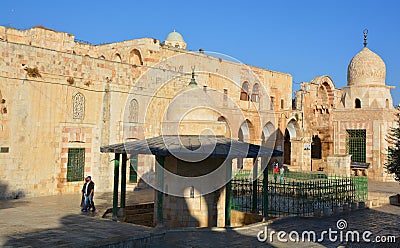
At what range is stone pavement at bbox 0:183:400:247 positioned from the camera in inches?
293

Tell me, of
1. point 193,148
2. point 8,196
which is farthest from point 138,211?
point 8,196

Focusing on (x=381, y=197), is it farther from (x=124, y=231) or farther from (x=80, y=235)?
(x=80, y=235)

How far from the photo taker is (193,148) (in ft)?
31.8

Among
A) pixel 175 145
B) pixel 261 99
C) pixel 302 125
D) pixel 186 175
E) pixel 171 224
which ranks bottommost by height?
pixel 171 224

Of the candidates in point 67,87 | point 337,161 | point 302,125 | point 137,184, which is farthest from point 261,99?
point 67,87

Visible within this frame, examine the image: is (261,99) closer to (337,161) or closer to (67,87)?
Result: (337,161)

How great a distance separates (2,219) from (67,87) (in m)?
7.26

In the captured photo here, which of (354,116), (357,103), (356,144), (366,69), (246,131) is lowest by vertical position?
(356,144)

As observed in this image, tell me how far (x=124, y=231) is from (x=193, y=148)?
2549 mm

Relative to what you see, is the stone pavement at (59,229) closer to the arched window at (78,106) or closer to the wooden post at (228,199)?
the wooden post at (228,199)

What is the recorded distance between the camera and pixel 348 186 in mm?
14797

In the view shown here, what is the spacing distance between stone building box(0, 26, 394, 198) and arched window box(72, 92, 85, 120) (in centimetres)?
4

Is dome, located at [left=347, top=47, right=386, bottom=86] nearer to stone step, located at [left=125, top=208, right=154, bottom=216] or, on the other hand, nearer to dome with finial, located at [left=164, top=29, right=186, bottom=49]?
dome with finial, located at [left=164, top=29, right=186, bottom=49]

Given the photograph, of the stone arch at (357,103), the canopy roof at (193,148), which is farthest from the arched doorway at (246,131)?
the canopy roof at (193,148)
